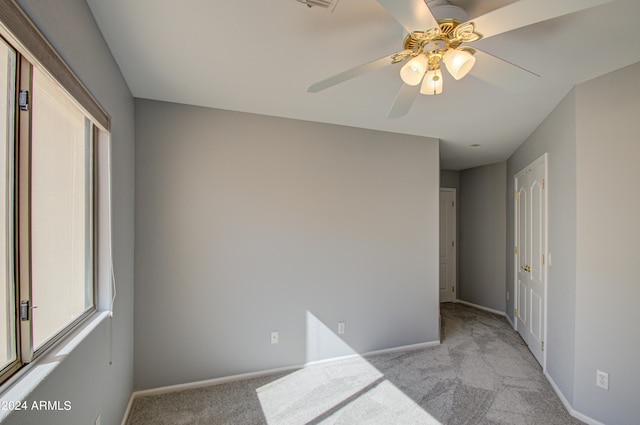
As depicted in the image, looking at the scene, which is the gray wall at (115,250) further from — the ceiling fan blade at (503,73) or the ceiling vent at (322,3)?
the ceiling fan blade at (503,73)

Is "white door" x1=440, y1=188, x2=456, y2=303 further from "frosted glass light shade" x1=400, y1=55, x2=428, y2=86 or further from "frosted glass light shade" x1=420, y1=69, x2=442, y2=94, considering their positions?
"frosted glass light shade" x1=400, y1=55, x2=428, y2=86

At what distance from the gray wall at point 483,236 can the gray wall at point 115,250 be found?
4975mm

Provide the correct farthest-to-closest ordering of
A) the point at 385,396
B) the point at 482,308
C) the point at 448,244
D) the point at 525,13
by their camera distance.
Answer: the point at 448,244 < the point at 482,308 < the point at 385,396 < the point at 525,13

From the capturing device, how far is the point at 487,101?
2572mm

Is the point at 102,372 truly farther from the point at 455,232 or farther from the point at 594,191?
the point at 455,232

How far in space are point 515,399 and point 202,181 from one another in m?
3.24

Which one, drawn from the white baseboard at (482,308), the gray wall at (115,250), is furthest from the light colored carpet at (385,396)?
the white baseboard at (482,308)

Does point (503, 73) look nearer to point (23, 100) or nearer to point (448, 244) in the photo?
point (23, 100)

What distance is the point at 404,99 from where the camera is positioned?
5.63 feet

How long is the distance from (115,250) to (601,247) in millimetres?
3334

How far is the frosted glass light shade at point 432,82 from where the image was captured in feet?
4.87

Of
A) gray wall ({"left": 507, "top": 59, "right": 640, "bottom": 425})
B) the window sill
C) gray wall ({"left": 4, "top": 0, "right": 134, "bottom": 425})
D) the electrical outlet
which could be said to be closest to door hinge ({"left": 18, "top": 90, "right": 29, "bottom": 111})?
gray wall ({"left": 4, "top": 0, "right": 134, "bottom": 425})

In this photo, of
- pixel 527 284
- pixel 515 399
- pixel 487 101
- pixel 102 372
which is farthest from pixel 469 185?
pixel 102 372

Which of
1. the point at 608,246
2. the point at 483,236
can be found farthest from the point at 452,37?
the point at 483,236
